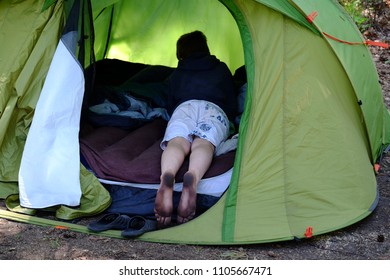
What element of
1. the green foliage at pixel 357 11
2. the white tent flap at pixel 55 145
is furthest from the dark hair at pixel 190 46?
the green foliage at pixel 357 11

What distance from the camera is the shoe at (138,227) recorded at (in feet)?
11.9

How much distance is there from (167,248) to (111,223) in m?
0.39

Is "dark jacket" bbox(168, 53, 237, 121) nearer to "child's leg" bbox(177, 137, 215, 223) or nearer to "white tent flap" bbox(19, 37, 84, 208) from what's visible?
"child's leg" bbox(177, 137, 215, 223)

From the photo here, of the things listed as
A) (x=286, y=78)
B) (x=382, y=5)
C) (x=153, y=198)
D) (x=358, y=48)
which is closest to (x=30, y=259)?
(x=153, y=198)

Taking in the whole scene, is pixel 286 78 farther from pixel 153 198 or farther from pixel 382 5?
pixel 382 5

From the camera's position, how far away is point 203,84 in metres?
4.65

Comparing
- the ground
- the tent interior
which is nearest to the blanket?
the tent interior

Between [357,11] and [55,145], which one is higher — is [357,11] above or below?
below

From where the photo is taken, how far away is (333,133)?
389cm

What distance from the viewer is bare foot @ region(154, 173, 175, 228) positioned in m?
3.66

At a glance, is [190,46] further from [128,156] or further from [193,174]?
[193,174]

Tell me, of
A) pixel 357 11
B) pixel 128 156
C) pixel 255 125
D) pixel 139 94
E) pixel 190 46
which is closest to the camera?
pixel 255 125

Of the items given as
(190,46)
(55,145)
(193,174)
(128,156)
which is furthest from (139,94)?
(193,174)

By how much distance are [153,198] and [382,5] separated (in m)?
5.60
